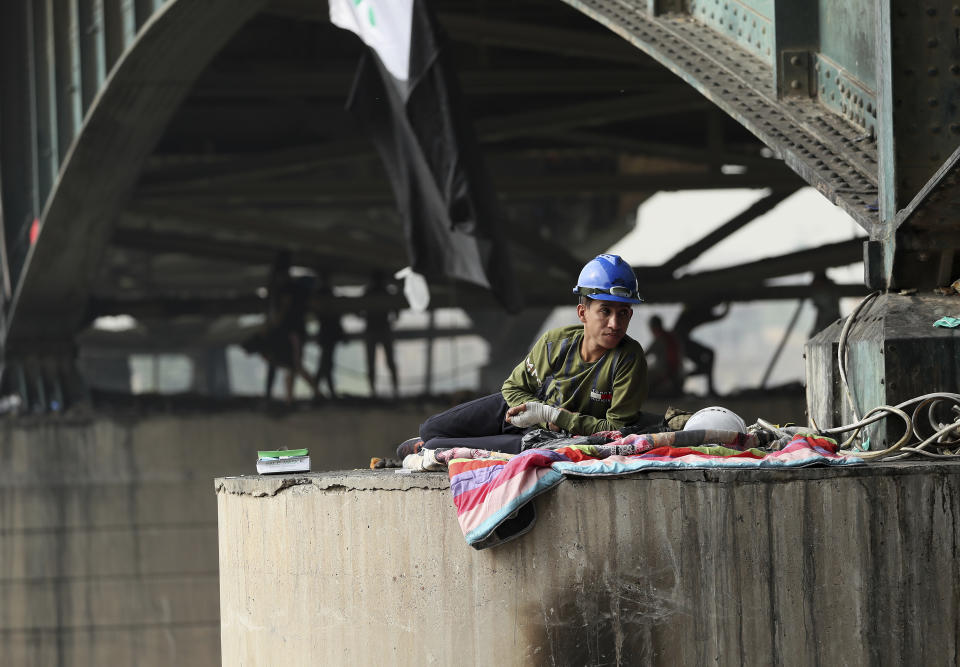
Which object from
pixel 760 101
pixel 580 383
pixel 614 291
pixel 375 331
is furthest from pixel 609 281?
pixel 375 331

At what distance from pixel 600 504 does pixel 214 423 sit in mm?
14830

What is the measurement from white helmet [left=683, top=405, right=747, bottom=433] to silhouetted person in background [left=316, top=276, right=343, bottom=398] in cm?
1706

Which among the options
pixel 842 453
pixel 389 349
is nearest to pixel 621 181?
pixel 389 349

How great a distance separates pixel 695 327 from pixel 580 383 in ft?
58.8

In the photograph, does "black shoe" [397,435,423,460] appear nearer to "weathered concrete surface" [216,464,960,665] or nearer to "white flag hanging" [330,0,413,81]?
"weathered concrete surface" [216,464,960,665]

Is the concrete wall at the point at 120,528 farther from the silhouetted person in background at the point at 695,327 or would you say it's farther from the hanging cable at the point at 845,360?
the hanging cable at the point at 845,360

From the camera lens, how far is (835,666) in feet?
18.0

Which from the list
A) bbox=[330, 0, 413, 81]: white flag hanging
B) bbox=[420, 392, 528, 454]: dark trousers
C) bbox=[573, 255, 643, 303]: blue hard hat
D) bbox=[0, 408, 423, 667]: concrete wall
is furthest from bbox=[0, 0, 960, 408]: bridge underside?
bbox=[0, 408, 423, 667]: concrete wall

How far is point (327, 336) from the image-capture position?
24406mm

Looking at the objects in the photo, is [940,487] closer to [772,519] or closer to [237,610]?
[772,519]

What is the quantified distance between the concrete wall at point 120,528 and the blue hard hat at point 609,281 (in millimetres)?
13134

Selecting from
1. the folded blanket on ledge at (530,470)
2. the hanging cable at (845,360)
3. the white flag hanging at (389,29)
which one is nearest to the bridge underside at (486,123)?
the hanging cable at (845,360)

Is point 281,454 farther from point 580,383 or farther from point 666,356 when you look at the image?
point 666,356

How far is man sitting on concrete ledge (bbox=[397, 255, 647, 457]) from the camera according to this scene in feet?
21.5
